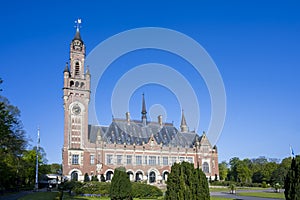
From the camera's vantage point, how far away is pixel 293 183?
14789 mm

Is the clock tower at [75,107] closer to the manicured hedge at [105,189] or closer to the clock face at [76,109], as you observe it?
the clock face at [76,109]

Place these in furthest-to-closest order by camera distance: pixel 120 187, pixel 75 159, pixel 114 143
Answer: pixel 114 143 < pixel 75 159 < pixel 120 187

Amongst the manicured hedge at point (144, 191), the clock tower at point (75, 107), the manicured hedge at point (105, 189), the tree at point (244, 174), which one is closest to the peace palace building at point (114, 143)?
the clock tower at point (75, 107)

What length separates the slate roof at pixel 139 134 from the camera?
209ft

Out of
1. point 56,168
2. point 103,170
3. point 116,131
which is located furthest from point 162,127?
point 56,168

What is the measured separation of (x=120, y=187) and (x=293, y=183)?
11.8 metres

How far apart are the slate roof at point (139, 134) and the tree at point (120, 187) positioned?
40043mm

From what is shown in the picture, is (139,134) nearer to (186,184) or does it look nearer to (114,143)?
(114,143)

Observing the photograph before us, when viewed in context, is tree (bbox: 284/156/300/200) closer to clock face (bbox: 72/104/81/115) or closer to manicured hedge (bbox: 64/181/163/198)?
manicured hedge (bbox: 64/181/163/198)

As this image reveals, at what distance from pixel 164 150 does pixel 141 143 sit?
5943 millimetres

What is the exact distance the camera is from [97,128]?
64.0 m

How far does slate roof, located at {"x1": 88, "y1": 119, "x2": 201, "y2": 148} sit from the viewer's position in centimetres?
6356

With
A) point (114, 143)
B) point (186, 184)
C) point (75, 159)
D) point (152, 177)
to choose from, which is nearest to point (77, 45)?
point (114, 143)

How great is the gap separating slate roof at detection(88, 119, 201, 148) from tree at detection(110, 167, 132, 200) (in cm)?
4004
